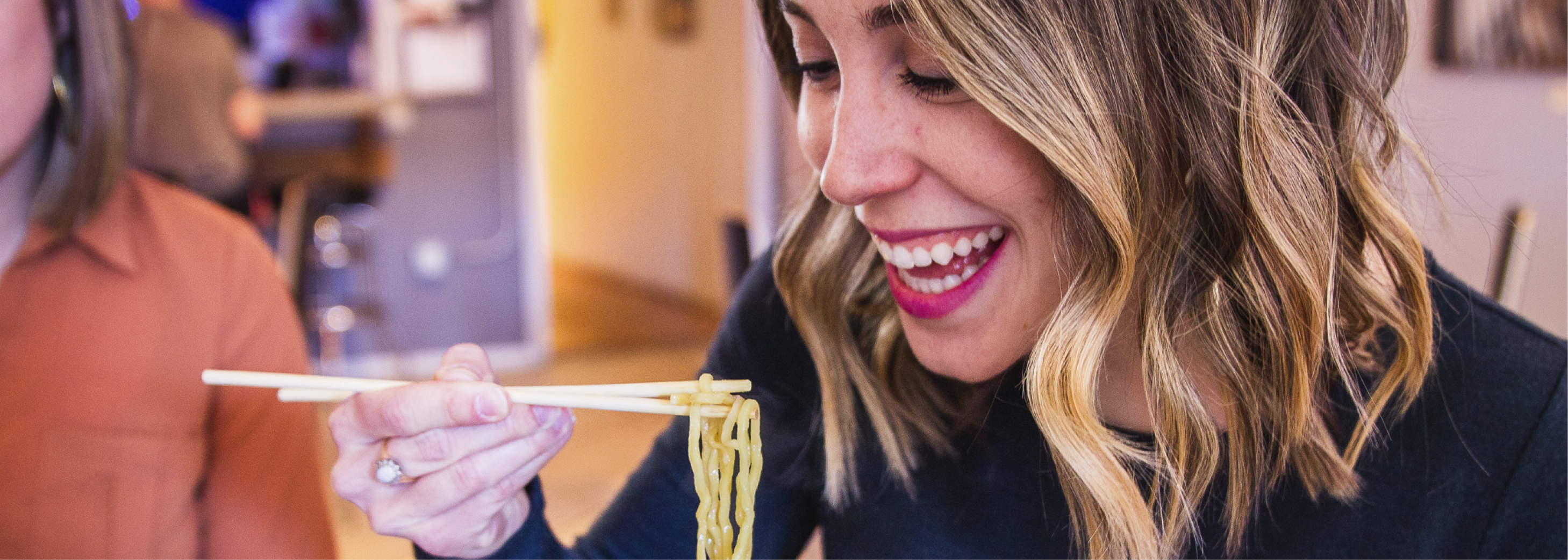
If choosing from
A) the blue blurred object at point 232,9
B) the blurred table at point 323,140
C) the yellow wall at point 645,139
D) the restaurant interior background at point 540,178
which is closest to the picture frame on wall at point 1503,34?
the restaurant interior background at point 540,178

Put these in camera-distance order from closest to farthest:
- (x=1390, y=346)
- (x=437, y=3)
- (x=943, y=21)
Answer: (x=943, y=21) < (x=1390, y=346) < (x=437, y=3)

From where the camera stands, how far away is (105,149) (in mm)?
1027

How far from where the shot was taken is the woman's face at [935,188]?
0.77 metres

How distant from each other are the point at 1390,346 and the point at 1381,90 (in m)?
0.24

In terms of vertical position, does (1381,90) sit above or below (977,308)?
above

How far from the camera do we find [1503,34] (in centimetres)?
287

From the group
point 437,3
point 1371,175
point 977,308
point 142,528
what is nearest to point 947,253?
point 977,308

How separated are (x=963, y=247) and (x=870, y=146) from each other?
0.11 meters

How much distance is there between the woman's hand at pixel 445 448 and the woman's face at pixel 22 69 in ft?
1.40

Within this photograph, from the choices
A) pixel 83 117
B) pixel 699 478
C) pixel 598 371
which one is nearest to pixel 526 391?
pixel 699 478

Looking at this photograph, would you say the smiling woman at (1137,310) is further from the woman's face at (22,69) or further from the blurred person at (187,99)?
the blurred person at (187,99)

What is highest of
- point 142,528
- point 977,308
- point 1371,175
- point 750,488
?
point 1371,175

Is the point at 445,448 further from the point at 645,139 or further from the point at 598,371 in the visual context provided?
the point at 645,139

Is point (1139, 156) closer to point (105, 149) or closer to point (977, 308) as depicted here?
point (977, 308)
